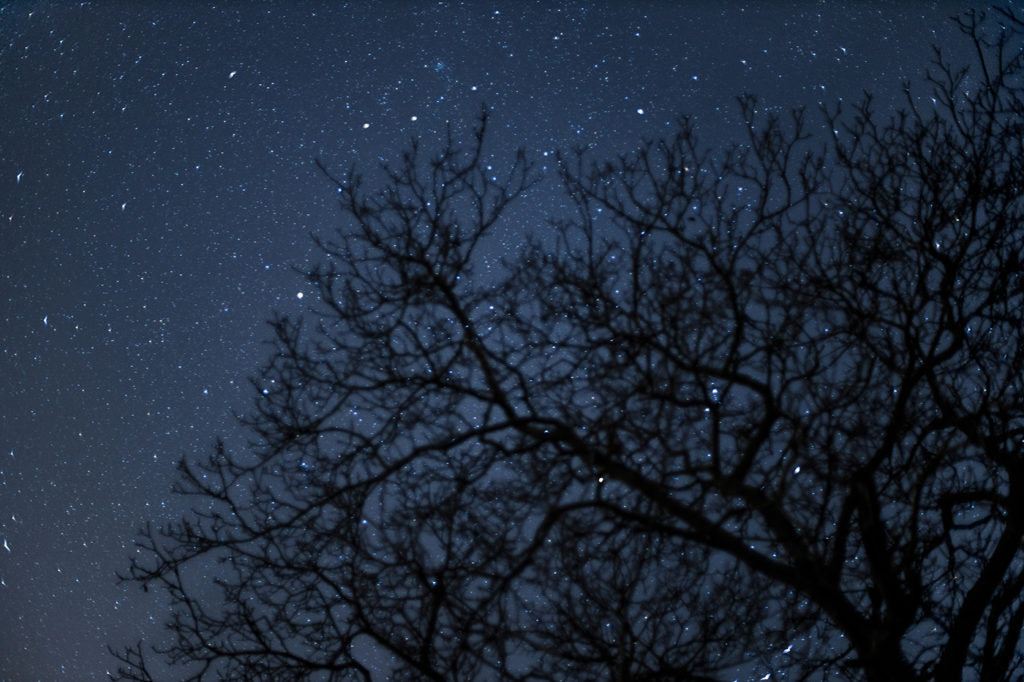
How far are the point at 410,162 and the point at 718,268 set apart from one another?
6.02 ft

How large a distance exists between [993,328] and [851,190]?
1126mm

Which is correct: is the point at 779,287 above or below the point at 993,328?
above

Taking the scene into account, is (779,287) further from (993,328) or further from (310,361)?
(310,361)

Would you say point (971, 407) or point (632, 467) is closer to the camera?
point (632, 467)

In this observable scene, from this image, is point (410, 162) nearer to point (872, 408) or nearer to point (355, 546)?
point (355, 546)

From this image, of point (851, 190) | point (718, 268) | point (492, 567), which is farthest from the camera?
point (851, 190)

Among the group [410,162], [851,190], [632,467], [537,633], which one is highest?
[410,162]

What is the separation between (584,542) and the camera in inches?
186

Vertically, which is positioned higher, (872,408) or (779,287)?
(779,287)

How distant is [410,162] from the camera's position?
516 cm

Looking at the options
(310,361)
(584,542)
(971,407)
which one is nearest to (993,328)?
(971,407)

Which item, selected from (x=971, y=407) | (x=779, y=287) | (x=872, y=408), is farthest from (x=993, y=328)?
(x=779, y=287)

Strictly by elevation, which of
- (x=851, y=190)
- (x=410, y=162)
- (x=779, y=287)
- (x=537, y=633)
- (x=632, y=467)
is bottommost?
(x=537, y=633)

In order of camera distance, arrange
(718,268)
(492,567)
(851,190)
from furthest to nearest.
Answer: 1. (851,190)
2. (718,268)
3. (492,567)
